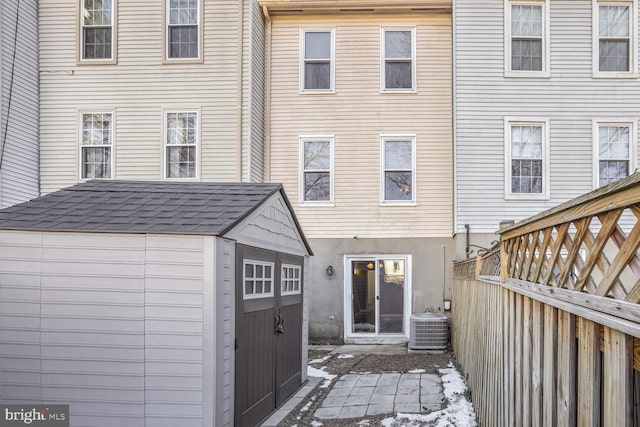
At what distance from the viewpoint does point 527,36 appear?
40.1 ft

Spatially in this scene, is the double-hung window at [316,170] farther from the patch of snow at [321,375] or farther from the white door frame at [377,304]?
the patch of snow at [321,375]

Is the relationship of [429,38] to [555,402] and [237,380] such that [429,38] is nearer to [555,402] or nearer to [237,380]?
[237,380]

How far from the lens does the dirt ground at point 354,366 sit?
249 inches

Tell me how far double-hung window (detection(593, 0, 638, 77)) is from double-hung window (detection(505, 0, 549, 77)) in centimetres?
102

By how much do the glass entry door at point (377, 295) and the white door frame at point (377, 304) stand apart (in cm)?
2

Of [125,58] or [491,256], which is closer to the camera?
[491,256]

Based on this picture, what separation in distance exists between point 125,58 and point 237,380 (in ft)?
29.9

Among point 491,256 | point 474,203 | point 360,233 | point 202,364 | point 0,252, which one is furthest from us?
point 360,233

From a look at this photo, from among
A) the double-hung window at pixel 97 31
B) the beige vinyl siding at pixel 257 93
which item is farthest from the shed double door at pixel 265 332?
the double-hung window at pixel 97 31

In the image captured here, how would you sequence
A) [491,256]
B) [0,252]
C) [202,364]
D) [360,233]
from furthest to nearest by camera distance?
[360,233], [491,256], [0,252], [202,364]

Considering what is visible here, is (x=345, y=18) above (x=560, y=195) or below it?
above

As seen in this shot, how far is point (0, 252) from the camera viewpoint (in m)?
5.14

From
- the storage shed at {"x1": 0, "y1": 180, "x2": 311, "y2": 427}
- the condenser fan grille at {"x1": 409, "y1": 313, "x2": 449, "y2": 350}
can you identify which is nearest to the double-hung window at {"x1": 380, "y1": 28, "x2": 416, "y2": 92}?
the condenser fan grille at {"x1": 409, "y1": 313, "x2": 449, "y2": 350}

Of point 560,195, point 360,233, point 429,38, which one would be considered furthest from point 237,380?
point 429,38
